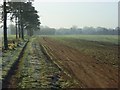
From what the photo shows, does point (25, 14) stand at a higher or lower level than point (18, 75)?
higher

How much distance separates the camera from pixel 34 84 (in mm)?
12477

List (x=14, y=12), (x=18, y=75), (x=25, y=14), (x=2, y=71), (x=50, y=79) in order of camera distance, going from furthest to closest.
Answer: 1. (x=25, y=14)
2. (x=14, y=12)
3. (x=2, y=71)
4. (x=18, y=75)
5. (x=50, y=79)

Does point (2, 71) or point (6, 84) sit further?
point (2, 71)

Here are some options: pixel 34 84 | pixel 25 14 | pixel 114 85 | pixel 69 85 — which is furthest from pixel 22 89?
pixel 25 14

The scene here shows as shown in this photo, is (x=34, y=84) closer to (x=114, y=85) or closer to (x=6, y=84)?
(x=6, y=84)

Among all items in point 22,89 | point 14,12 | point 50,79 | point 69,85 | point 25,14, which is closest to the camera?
point 22,89

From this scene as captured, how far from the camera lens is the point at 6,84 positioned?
1247 cm

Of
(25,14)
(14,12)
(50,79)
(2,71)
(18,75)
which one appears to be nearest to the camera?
(50,79)

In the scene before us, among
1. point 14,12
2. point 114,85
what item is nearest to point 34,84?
point 114,85

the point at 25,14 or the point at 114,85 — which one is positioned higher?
the point at 25,14

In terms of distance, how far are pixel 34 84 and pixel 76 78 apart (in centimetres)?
258

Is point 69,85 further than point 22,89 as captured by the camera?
Yes

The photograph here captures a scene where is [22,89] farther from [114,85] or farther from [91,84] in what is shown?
[114,85]

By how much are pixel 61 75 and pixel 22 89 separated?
3.93m
